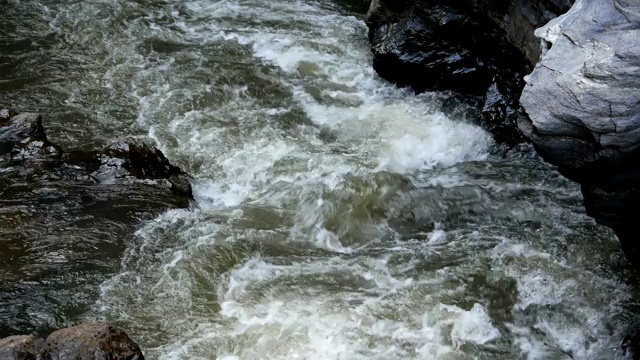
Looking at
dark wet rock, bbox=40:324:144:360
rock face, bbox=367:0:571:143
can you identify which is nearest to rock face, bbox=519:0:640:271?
rock face, bbox=367:0:571:143

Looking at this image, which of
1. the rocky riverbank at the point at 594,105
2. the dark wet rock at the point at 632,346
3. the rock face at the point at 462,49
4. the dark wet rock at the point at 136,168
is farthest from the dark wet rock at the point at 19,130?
the dark wet rock at the point at 632,346

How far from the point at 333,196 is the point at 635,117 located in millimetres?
3491

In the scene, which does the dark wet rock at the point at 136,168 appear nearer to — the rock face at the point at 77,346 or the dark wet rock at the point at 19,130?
the dark wet rock at the point at 19,130

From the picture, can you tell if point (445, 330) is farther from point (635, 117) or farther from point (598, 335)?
point (635, 117)

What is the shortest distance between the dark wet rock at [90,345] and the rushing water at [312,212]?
106 centimetres

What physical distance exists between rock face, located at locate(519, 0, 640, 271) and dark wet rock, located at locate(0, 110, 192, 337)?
393 centimetres

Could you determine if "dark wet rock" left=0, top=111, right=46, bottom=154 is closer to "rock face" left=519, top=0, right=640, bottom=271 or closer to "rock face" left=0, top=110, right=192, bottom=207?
"rock face" left=0, top=110, right=192, bottom=207

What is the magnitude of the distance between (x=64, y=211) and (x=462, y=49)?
18.3ft

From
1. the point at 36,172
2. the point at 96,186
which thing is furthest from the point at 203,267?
the point at 36,172

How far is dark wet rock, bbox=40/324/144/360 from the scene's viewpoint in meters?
4.24

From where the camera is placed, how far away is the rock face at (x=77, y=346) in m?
4.23

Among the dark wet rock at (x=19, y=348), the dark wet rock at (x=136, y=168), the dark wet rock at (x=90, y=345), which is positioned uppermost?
the dark wet rock at (x=90, y=345)

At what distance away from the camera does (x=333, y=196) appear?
7.38m

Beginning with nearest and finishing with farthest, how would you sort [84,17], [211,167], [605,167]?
[605,167]
[211,167]
[84,17]
